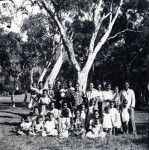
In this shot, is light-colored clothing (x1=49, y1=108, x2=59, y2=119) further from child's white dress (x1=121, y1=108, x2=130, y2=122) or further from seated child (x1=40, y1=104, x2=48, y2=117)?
child's white dress (x1=121, y1=108, x2=130, y2=122)

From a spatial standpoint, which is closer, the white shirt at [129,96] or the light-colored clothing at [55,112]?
the white shirt at [129,96]

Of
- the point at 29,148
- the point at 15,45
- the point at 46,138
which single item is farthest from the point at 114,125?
the point at 15,45

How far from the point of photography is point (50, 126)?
1577cm

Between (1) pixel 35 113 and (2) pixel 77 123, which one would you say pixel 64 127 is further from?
(1) pixel 35 113

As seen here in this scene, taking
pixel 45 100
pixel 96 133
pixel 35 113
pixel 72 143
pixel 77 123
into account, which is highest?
pixel 45 100

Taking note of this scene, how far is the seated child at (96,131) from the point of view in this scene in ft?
48.0

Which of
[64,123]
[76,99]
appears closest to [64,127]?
[64,123]

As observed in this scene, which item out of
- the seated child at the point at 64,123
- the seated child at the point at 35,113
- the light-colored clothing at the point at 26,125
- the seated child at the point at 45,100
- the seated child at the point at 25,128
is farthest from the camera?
the seated child at the point at 45,100

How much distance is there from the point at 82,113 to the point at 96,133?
65.0 inches

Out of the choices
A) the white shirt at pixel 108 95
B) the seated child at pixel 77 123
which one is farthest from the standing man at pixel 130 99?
the seated child at pixel 77 123

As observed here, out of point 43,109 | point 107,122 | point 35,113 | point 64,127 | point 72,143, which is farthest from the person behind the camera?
point 43,109

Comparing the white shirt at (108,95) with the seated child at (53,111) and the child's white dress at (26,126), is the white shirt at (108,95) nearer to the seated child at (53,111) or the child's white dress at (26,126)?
the seated child at (53,111)

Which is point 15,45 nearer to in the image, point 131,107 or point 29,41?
point 29,41

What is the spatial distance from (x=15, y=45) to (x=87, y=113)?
1081 inches
